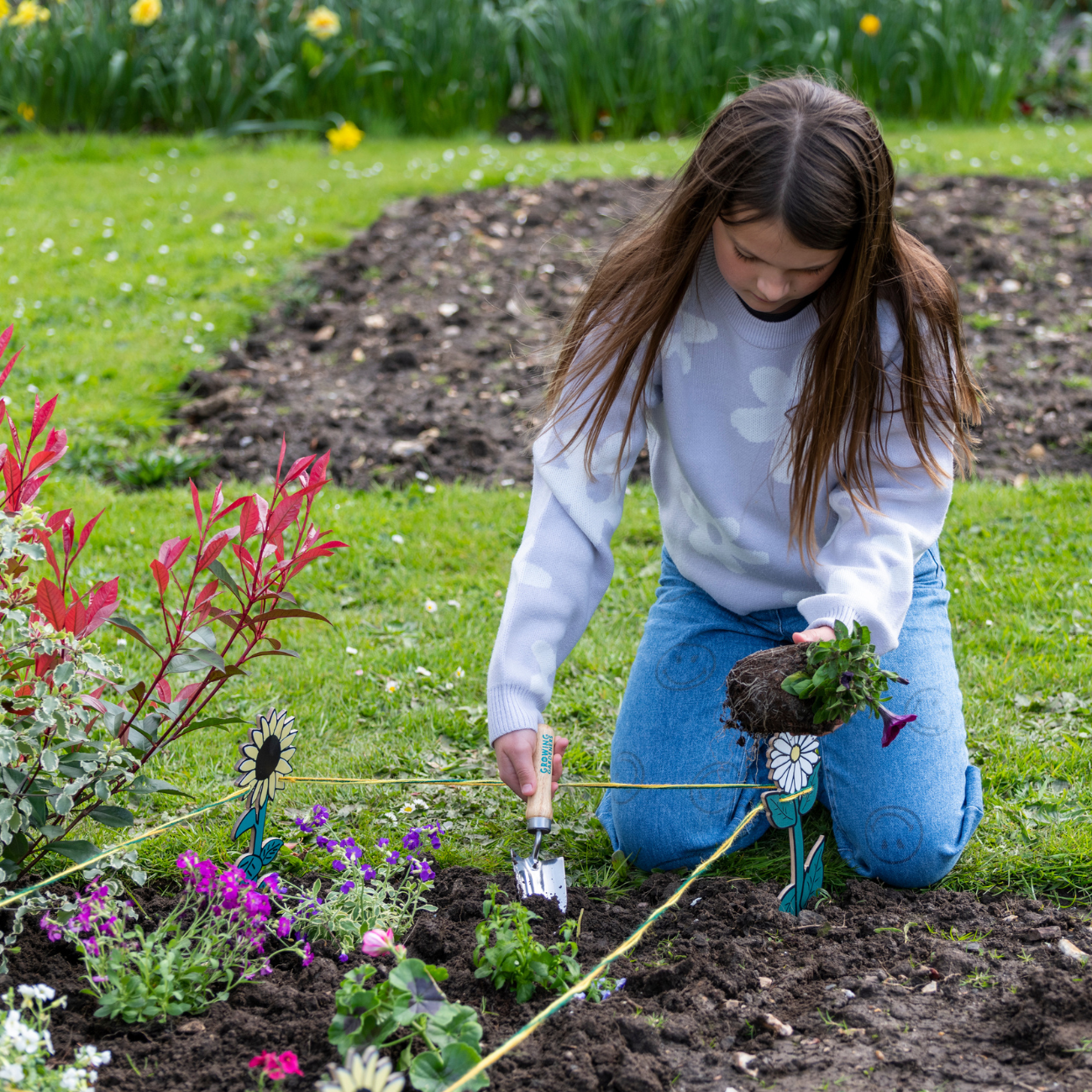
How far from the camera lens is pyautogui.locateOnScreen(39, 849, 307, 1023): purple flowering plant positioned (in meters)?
1.51

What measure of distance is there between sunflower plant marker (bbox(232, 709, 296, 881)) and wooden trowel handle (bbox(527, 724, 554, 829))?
1.28ft

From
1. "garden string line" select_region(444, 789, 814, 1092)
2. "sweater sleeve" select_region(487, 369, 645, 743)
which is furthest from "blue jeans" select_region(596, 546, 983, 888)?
"sweater sleeve" select_region(487, 369, 645, 743)

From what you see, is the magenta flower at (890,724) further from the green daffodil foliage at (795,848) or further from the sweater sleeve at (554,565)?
the sweater sleeve at (554,565)

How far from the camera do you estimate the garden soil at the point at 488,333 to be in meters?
3.82

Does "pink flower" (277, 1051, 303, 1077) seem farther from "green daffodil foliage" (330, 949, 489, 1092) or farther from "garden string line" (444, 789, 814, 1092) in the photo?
"garden string line" (444, 789, 814, 1092)

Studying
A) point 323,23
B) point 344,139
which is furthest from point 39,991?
point 323,23

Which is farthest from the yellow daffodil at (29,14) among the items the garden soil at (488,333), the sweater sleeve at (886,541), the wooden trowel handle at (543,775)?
the wooden trowel handle at (543,775)

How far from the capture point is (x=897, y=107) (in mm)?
7641

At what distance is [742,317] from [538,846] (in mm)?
1034

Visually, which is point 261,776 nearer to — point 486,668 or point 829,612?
point 829,612

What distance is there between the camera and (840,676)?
5.64 ft

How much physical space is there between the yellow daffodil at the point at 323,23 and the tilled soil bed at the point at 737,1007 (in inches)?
247

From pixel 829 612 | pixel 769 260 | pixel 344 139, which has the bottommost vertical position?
pixel 829 612

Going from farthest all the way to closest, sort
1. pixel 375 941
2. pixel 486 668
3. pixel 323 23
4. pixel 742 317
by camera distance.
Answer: pixel 323 23, pixel 486 668, pixel 742 317, pixel 375 941
